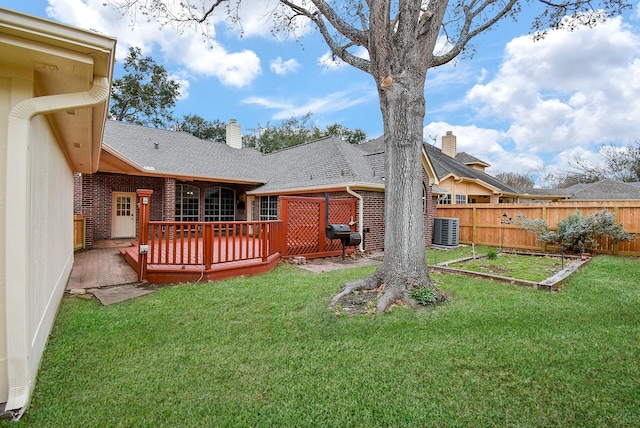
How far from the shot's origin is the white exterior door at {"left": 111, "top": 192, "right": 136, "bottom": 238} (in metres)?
12.2

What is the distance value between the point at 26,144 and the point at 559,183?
48481 millimetres

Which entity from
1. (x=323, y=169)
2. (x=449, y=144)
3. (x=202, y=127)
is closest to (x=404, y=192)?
(x=323, y=169)

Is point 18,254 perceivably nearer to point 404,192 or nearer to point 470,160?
point 404,192

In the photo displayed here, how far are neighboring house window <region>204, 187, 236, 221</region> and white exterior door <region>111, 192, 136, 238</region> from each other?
2900mm

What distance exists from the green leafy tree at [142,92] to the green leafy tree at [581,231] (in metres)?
27.2

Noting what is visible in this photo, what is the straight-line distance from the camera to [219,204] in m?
14.7

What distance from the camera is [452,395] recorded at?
249 cm

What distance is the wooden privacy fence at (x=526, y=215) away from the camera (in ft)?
30.1

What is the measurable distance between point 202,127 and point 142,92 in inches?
228

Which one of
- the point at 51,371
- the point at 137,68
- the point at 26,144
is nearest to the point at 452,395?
the point at 51,371

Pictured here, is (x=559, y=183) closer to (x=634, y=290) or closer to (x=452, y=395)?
(x=634, y=290)

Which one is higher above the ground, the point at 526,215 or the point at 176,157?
the point at 176,157

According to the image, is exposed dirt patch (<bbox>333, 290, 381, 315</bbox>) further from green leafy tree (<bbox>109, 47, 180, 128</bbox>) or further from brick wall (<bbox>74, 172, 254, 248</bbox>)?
green leafy tree (<bbox>109, 47, 180, 128</bbox>)

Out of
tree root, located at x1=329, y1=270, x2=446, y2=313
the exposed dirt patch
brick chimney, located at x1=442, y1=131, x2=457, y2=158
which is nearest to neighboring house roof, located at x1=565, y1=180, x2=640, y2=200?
brick chimney, located at x1=442, y1=131, x2=457, y2=158
